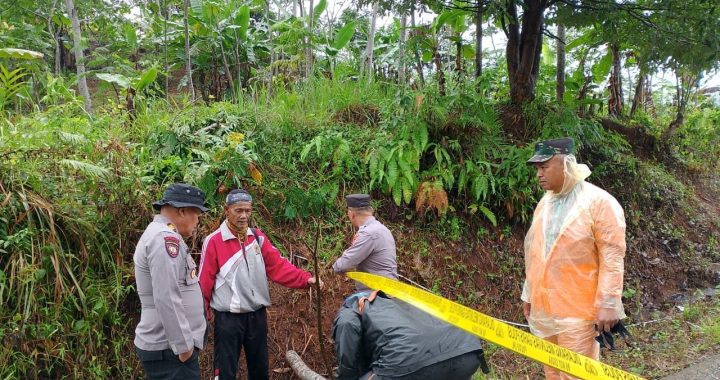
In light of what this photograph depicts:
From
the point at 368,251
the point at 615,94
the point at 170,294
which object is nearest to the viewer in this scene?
the point at 170,294

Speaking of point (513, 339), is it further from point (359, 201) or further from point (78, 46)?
point (78, 46)

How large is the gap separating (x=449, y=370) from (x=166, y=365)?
1.76 m

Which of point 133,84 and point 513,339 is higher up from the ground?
point 133,84

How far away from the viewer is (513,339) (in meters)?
2.87

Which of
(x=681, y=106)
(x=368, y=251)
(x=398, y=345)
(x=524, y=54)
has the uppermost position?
(x=524, y=54)

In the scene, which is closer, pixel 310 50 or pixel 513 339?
pixel 513 339

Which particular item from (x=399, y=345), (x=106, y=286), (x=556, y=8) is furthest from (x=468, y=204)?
(x=106, y=286)

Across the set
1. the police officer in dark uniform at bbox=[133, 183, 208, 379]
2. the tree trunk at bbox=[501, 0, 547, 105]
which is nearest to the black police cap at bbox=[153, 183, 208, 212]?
the police officer in dark uniform at bbox=[133, 183, 208, 379]

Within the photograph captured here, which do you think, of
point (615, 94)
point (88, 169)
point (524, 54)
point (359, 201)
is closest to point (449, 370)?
point (359, 201)

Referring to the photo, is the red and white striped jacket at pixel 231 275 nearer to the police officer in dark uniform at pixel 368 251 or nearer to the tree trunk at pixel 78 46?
the police officer in dark uniform at pixel 368 251

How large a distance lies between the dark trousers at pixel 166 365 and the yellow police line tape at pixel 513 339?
136 cm

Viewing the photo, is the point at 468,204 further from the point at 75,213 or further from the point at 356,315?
the point at 75,213

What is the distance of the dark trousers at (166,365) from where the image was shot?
3.14 metres

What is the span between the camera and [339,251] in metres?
5.67
